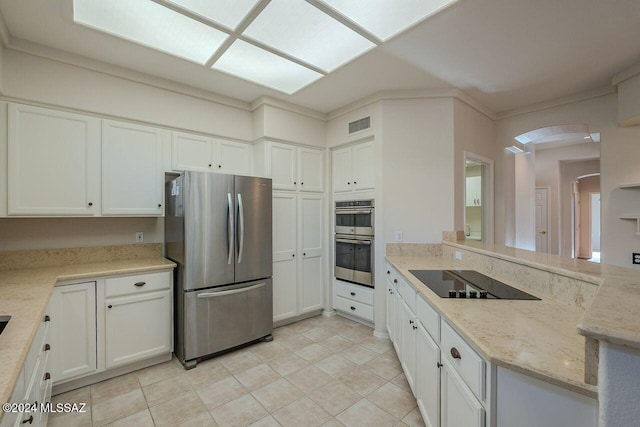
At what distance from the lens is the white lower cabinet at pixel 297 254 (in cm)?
343

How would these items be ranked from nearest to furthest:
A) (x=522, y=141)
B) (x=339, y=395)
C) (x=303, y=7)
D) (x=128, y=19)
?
(x=303, y=7)
(x=128, y=19)
(x=339, y=395)
(x=522, y=141)

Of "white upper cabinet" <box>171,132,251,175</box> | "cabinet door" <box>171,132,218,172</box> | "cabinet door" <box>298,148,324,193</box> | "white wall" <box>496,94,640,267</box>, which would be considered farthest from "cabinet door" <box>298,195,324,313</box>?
"white wall" <box>496,94,640,267</box>

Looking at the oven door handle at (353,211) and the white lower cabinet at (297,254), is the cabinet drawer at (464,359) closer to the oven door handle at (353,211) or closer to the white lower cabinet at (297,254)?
the oven door handle at (353,211)

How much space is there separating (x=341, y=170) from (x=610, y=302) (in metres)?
2.98

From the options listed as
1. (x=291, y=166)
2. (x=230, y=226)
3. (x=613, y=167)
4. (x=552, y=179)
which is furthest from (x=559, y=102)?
(x=230, y=226)

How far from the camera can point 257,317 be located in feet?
9.70

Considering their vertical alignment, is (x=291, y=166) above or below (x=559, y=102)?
below

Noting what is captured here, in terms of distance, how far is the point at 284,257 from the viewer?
3.46m

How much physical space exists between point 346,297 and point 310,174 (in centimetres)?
162

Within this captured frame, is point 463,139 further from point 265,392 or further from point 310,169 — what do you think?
point 265,392

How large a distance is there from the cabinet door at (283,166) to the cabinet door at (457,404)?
252 centimetres

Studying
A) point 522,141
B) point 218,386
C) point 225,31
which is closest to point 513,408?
point 218,386

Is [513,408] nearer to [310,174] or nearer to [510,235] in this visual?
[310,174]

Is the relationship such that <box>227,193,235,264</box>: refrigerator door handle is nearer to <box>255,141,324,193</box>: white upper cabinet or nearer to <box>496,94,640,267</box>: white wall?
<box>255,141,324,193</box>: white upper cabinet
